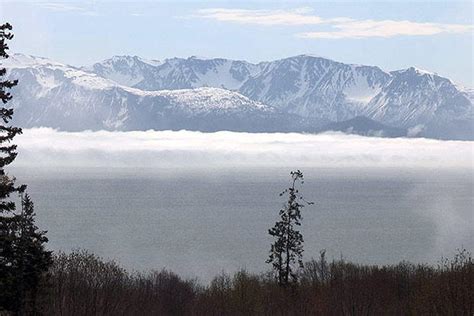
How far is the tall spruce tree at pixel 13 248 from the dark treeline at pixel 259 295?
980mm

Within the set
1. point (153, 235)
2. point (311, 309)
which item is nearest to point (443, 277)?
point (311, 309)

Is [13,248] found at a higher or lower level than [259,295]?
higher

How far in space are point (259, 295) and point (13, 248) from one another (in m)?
33.4

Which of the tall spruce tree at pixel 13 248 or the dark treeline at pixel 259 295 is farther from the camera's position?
the dark treeline at pixel 259 295

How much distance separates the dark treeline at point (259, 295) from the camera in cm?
3472

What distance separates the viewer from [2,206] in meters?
28.6

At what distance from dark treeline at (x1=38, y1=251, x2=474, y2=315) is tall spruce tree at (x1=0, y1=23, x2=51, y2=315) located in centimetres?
98

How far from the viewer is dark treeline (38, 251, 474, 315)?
34.7 meters

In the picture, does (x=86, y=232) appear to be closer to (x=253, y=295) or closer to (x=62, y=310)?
(x=253, y=295)

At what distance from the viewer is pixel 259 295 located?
202ft

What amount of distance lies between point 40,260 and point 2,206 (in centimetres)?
687

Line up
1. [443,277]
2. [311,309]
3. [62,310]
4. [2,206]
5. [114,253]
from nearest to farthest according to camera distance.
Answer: [2,206] → [62,310] → [443,277] → [311,309] → [114,253]

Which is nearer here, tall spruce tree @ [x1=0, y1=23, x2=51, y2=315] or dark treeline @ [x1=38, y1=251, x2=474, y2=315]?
tall spruce tree @ [x1=0, y1=23, x2=51, y2=315]

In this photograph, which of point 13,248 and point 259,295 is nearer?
point 13,248
